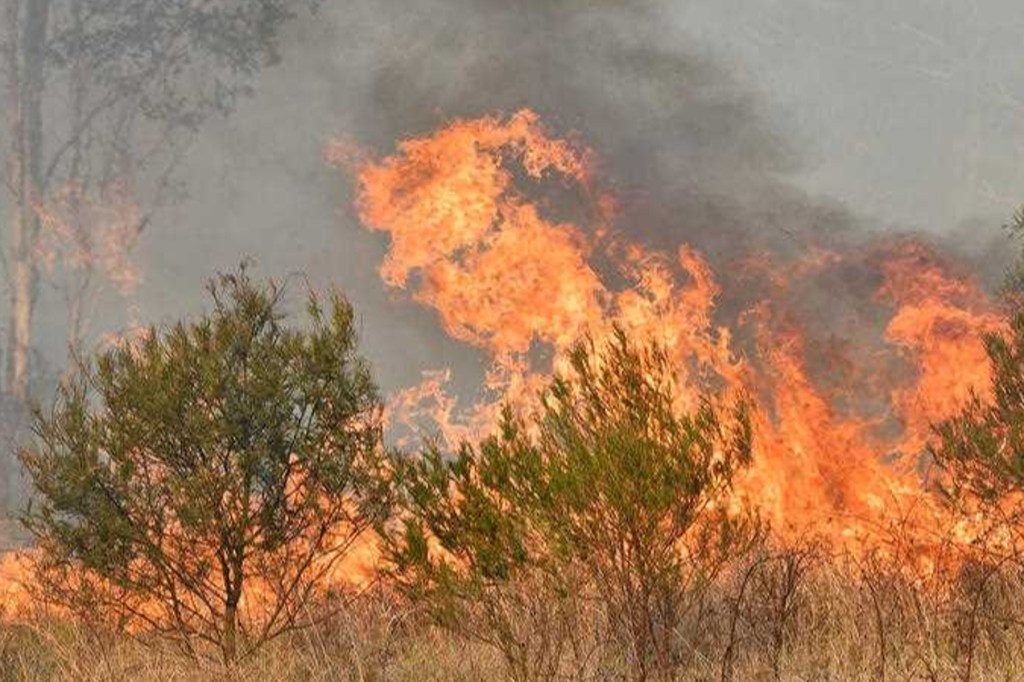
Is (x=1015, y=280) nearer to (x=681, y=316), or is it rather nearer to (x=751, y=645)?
(x=681, y=316)

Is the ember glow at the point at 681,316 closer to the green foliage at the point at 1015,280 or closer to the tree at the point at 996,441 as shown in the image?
the green foliage at the point at 1015,280

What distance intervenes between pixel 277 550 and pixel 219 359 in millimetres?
1777

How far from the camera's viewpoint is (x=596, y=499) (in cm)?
837

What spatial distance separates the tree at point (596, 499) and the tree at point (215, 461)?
1.05m

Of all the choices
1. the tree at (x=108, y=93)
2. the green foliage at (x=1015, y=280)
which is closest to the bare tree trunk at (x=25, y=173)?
the tree at (x=108, y=93)

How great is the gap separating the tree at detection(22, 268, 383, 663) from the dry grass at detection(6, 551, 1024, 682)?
1.95 ft

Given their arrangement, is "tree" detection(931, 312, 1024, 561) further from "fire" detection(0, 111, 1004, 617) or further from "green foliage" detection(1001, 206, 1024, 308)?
"green foliage" detection(1001, 206, 1024, 308)

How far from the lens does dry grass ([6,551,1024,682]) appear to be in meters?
7.82

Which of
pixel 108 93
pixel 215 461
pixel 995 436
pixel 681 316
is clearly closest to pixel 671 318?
pixel 681 316

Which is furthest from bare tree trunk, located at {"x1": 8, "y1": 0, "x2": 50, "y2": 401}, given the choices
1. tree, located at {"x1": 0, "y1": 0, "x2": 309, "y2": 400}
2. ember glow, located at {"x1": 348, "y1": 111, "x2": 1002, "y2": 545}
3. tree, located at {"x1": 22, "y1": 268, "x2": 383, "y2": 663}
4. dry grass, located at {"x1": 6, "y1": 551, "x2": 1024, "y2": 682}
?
tree, located at {"x1": 22, "y1": 268, "x2": 383, "y2": 663}

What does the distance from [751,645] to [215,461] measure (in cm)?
475

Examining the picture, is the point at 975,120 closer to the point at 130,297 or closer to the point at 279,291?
the point at 130,297

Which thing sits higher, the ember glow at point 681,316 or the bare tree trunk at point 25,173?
the bare tree trunk at point 25,173

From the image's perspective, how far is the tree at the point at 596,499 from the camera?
8.37 metres
